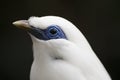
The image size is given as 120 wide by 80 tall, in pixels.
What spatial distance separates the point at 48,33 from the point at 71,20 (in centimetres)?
73

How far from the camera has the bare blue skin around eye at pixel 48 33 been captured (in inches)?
48.3

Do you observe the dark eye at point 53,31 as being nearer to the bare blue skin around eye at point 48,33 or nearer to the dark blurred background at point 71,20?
the bare blue skin around eye at point 48,33

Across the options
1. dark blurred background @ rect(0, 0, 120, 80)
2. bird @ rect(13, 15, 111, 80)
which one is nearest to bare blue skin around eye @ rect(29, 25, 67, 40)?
bird @ rect(13, 15, 111, 80)

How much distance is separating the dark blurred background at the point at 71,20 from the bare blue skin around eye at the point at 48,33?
2.36 feet

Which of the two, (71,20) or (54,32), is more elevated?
(71,20)

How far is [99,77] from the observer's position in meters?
1.23

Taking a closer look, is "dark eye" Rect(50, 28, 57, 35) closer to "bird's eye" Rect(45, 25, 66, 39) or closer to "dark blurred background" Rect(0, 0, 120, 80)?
"bird's eye" Rect(45, 25, 66, 39)

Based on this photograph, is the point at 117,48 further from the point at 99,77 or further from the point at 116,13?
the point at 99,77

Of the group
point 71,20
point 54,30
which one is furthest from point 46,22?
point 71,20

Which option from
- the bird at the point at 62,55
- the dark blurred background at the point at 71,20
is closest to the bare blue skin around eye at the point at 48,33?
the bird at the point at 62,55

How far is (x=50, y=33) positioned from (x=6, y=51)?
847 millimetres

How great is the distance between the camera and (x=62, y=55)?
48.3 inches

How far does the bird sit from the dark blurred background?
735 mm

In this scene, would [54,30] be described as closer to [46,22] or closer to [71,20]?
[46,22]
